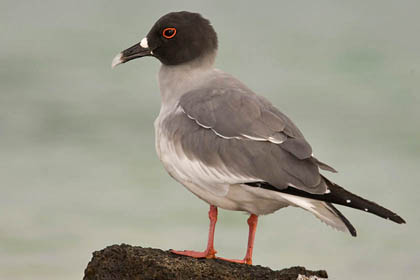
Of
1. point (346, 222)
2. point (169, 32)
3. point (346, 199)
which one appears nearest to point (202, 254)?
point (346, 222)

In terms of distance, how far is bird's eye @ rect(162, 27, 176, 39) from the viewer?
33.6ft

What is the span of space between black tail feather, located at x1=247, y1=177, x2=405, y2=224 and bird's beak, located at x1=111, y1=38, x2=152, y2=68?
2.72 m

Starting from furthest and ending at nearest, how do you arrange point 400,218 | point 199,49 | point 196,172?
1. point 199,49
2. point 196,172
3. point 400,218

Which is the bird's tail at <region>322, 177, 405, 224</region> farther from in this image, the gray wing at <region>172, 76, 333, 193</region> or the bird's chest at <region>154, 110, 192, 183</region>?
the bird's chest at <region>154, 110, 192, 183</region>

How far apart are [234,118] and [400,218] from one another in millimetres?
2152

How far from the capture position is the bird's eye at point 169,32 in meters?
10.2

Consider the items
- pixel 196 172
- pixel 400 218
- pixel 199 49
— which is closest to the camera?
pixel 400 218

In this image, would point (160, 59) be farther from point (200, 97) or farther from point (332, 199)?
point (332, 199)

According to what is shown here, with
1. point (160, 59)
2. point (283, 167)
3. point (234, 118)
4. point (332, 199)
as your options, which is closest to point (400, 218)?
point (332, 199)

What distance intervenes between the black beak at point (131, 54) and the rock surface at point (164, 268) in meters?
2.48

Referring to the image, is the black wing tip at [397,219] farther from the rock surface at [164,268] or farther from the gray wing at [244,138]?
the rock surface at [164,268]

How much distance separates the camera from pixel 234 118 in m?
9.23

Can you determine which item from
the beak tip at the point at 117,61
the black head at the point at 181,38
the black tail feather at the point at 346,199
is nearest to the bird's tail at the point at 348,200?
the black tail feather at the point at 346,199

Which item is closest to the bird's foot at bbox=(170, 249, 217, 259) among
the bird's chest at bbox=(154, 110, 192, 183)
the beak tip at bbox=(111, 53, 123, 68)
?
the bird's chest at bbox=(154, 110, 192, 183)
